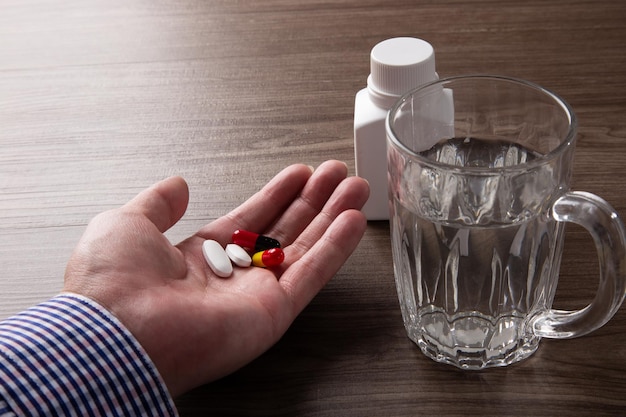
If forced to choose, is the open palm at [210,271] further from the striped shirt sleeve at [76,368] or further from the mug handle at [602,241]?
the mug handle at [602,241]

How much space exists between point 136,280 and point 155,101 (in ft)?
1.49

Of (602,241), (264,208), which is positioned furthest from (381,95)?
(602,241)

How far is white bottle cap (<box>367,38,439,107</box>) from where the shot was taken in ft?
2.53

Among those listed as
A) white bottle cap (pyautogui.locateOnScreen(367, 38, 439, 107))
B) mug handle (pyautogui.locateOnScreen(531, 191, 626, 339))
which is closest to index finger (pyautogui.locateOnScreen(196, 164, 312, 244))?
white bottle cap (pyautogui.locateOnScreen(367, 38, 439, 107))

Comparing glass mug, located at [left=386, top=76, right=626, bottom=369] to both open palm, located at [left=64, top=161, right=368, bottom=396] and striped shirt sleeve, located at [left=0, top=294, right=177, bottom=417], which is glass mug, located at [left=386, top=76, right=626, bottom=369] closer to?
open palm, located at [left=64, top=161, right=368, bottom=396]

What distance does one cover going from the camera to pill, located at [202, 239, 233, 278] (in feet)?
2.42

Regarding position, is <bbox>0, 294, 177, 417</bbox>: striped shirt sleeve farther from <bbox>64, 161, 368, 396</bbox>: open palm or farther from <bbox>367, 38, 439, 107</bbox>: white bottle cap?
<bbox>367, 38, 439, 107</bbox>: white bottle cap

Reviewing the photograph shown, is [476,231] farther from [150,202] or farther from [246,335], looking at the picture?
[150,202]

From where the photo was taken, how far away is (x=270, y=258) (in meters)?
0.74

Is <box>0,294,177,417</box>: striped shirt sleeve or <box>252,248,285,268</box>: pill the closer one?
<box>0,294,177,417</box>: striped shirt sleeve

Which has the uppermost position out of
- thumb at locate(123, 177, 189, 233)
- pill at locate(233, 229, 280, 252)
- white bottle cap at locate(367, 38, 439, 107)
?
white bottle cap at locate(367, 38, 439, 107)

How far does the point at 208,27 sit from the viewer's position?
4.05ft

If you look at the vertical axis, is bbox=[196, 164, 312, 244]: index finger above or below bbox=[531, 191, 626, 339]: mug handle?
below

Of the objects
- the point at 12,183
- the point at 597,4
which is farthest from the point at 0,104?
the point at 597,4
